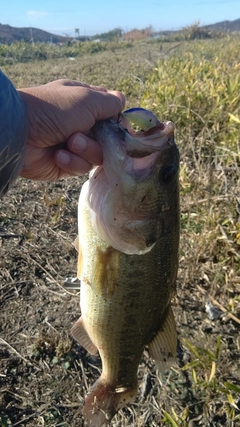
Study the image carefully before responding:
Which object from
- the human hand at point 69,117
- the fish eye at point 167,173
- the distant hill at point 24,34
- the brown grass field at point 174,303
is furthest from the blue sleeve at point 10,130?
the distant hill at point 24,34

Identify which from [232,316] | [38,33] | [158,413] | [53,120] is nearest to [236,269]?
[232,316]

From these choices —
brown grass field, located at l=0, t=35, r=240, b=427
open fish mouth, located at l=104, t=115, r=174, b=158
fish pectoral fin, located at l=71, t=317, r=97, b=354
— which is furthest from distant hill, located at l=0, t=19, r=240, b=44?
open fish mouth, located at l=104, t=115, r=174, b=158

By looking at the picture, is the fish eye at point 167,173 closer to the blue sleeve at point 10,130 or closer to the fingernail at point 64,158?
the fingernail at point 64,158

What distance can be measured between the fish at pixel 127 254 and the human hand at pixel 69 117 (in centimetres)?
5

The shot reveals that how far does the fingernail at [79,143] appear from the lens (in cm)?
156

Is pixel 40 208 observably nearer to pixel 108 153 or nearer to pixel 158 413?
pixel 158 413

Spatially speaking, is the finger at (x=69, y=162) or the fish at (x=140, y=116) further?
the finger at (x=69, y=162)

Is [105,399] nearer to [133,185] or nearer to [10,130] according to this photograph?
[133,185]

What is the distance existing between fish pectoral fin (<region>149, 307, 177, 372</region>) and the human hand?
2.55 feet

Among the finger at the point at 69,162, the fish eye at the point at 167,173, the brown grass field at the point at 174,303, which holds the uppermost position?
the finger at the point at 69,162

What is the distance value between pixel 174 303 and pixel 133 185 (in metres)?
1.65

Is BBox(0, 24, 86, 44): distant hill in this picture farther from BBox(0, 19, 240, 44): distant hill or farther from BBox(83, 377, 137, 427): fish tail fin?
BBox(83, 377, 137, 427): fish tail fin

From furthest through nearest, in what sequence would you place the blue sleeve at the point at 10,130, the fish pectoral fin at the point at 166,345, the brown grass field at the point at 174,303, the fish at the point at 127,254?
the brown grass field at the point at 174,303 < the fish pectoral fin at the point at 166,345 < the fish at the point at 127,254 < the blue sleeve at the point at 10,130

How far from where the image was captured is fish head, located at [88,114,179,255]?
1.54m
